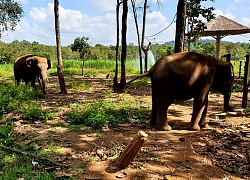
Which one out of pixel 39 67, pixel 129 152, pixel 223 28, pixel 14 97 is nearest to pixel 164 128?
pixel 129 152

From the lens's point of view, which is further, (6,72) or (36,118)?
(6,72)

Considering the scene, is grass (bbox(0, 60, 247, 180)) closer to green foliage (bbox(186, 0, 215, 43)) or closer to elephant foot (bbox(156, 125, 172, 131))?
elephant foot (bbox(156, 125, 172, 131))

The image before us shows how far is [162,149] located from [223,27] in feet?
51.9

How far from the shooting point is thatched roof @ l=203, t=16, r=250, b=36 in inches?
698

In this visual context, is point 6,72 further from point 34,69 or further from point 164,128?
point 164,128

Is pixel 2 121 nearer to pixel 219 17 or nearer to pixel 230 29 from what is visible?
pixel 230 29

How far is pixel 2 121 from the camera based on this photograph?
245 inches

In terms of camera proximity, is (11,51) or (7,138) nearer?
(7,138)

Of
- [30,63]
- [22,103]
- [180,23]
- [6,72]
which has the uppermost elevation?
[180,23]

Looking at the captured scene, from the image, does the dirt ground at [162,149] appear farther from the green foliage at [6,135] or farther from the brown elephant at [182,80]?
the brown elephant at [182,80]

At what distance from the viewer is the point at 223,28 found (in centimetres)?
1806

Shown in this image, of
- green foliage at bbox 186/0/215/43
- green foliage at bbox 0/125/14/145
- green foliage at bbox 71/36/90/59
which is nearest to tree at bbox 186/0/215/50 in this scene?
green foliage at bbox 186/0/215/43

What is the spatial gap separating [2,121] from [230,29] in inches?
638

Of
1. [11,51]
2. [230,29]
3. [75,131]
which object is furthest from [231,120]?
[11,51]
